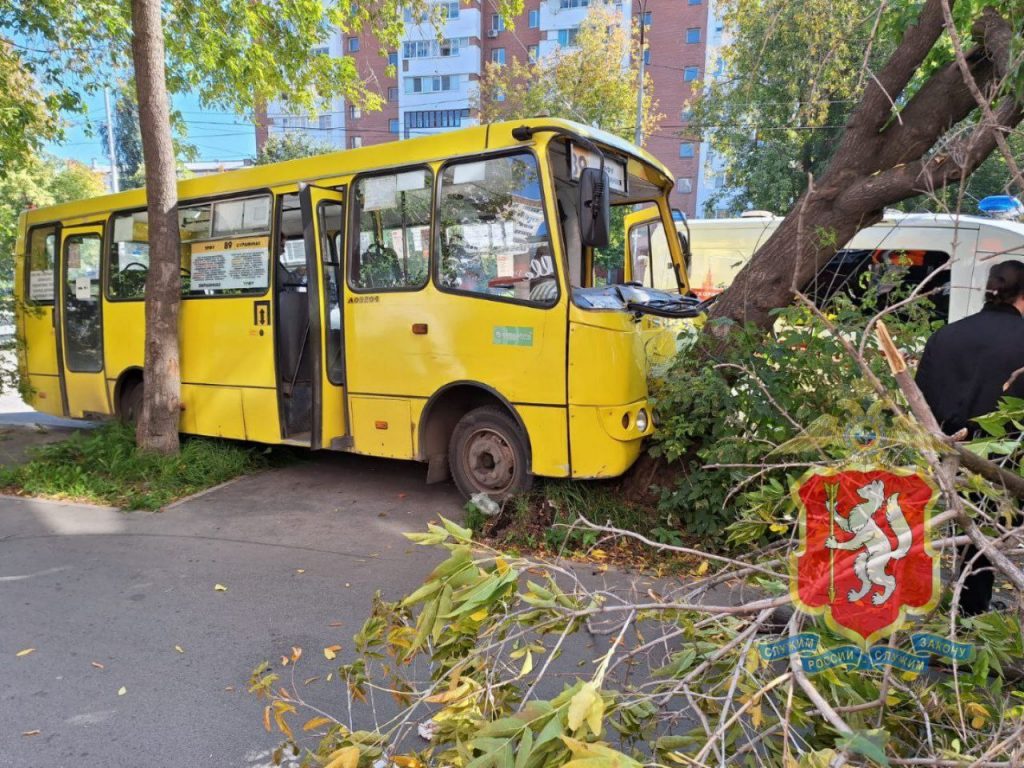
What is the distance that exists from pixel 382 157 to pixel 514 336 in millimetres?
1983

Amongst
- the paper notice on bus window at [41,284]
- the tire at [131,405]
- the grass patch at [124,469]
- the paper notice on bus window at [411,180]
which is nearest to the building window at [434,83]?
the paper notice on bus window at [41,284]

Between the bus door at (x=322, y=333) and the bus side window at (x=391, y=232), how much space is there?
0.22 meters

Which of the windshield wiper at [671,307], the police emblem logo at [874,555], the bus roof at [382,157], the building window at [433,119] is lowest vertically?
the police emblem logo at [874,555]

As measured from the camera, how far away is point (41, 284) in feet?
26.6

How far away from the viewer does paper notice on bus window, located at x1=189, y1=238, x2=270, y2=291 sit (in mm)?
6051

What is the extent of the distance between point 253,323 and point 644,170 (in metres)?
3.77

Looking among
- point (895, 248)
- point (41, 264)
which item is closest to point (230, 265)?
point (41, 264)

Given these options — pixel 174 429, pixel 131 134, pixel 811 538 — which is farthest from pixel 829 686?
pixel 131 134

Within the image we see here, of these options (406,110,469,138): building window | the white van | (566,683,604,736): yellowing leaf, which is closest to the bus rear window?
the white van

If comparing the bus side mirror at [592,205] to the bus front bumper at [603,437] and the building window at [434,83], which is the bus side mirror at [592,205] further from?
the building window at [434,83]

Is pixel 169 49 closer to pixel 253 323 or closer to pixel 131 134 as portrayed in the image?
pixel 253 323

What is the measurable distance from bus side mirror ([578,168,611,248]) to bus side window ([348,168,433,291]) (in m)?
1.45

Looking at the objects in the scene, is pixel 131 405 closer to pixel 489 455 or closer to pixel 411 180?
pixel 411 180

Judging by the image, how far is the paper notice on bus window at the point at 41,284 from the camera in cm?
802
